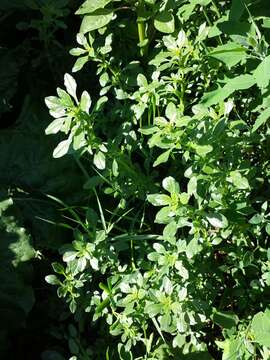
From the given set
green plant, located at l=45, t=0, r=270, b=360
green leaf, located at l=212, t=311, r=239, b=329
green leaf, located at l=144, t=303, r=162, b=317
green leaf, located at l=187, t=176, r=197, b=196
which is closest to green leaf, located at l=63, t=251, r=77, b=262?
green plant, located at l=45, t=0, r=270, b=360

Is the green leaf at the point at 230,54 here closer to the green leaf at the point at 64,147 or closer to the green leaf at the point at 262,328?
the green leaf at the point at 64,147

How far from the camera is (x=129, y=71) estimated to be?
2166 millimetres

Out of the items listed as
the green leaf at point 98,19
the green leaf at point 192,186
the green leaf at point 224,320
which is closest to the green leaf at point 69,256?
the green leaf at point 192,186

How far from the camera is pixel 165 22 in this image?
2021 millimetres

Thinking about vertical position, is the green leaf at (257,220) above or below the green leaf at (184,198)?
below

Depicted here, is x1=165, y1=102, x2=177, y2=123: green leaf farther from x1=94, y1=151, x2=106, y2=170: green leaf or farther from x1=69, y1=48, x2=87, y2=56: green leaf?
x1=69, y1=48, x2=87, y2=56: green leaf

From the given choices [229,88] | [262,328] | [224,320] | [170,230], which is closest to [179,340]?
[224,320]

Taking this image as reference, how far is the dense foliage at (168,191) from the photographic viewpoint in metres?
1.77

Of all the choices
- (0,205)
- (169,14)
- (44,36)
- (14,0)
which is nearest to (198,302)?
(0,205)

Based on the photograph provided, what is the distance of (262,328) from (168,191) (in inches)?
18.2

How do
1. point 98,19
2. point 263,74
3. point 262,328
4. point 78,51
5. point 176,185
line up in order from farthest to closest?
point 98,19, point 78,51, point 262,328, point 176,185, point 263,74

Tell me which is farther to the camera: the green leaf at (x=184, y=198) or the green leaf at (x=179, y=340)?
the green leaf at (x=179, y=340)

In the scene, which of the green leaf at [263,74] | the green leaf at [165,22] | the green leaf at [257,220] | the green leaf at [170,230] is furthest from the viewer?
the green leaf at [165,22]

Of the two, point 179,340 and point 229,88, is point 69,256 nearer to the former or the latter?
point 179,340
